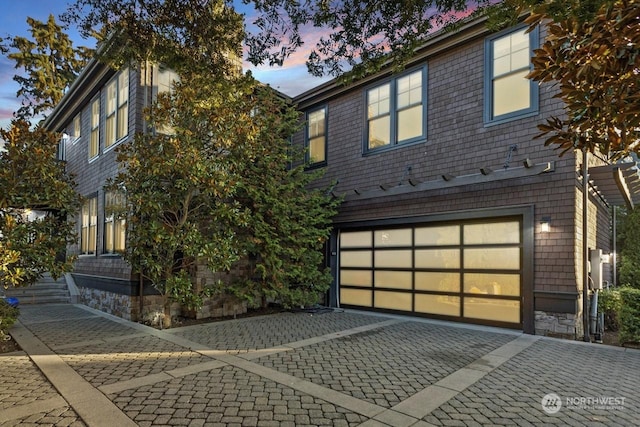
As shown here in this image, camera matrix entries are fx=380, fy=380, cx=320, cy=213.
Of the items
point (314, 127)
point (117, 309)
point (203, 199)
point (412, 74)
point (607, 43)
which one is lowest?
point (117, 309)

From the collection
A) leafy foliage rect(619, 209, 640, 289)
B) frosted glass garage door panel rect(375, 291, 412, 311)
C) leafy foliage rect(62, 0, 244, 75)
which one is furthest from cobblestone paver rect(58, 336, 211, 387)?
leafy foliage rect(619, 209, 640, 289)

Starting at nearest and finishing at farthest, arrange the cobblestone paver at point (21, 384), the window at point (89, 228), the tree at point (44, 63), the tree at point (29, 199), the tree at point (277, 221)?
the cobblestone paver at point (21, 384)
the tree at point (29, 199)
the tree at point (277, 221)
the window at point (89, 228)
the tree at point (44, 63)

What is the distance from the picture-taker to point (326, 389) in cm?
424

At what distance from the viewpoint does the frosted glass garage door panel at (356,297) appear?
33.6 ft

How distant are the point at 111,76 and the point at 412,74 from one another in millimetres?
8235

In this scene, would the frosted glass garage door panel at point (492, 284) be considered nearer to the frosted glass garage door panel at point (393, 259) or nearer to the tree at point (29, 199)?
the frosted glass garage door panel at point (393, 259)

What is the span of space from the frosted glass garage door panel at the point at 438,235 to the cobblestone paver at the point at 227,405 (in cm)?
565

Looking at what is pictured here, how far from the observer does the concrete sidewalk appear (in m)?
3.61

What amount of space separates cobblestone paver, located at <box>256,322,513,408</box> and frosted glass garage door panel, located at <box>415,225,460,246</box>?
2.06 metres

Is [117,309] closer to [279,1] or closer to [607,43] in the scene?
[279,1]

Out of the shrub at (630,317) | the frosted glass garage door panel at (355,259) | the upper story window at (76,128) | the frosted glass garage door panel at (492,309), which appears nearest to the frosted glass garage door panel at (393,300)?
the frosted glass garage door panel at (355,259)

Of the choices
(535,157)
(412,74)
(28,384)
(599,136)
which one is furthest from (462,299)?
(28,384)

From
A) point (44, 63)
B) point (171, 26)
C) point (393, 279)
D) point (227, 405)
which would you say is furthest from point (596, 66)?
point (44, 63)

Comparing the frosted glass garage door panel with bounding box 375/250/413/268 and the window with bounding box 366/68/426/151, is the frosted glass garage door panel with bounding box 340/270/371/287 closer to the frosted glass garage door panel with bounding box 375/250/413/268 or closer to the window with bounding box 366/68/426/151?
the frosted glass garage door panel with bounding box 375/250/413/268
